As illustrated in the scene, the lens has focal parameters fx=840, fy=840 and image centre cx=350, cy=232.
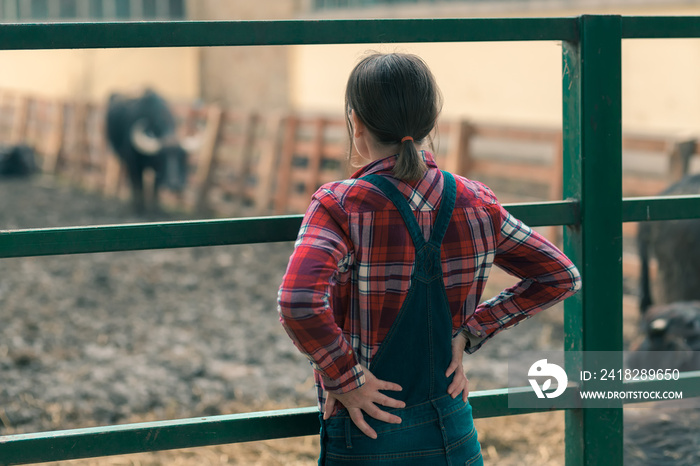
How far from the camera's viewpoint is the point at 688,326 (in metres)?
3.87

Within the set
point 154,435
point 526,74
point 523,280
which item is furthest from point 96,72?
point 523,280

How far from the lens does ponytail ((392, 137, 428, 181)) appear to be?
1450mm

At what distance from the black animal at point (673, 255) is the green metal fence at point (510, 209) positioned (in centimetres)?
325

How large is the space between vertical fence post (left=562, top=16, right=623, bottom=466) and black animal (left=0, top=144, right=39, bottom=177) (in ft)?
46.1

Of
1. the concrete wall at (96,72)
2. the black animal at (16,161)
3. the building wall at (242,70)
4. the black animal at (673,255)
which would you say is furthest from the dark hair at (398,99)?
the building wall at (242,70)

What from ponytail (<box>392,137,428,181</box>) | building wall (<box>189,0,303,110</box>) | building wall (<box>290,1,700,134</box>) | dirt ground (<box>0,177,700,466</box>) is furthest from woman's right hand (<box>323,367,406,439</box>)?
building wall (<box>189,0,303,110</box>)

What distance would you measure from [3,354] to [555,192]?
436cm

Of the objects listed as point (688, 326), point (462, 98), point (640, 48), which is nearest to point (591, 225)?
point (688, 326)

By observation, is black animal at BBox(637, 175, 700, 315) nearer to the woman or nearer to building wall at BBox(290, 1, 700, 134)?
the woman

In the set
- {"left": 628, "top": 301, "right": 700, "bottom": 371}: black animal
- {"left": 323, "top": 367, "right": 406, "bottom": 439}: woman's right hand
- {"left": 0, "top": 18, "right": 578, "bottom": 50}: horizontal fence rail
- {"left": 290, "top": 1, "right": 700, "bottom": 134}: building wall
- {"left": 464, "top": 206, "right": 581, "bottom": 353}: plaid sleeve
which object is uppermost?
{"left": 290, "top": 1, "right": 700, "bottom": 134}: building wall

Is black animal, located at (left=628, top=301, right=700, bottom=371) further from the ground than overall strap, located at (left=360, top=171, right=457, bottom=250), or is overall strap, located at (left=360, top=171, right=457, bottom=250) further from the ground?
overall strap, located at (left=360, top=171, right=457, bottom=250)

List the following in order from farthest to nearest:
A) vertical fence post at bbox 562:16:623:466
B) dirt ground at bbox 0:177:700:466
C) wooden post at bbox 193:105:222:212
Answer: wooden post at bbox 193:105:222:212 < dirt ground at bbox 0:177:700:466 < vertical fence post at bbox 562:16:623:466

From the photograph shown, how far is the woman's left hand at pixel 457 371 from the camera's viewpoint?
1560 millimetres

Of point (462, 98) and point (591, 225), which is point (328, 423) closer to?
point (591, 225)
